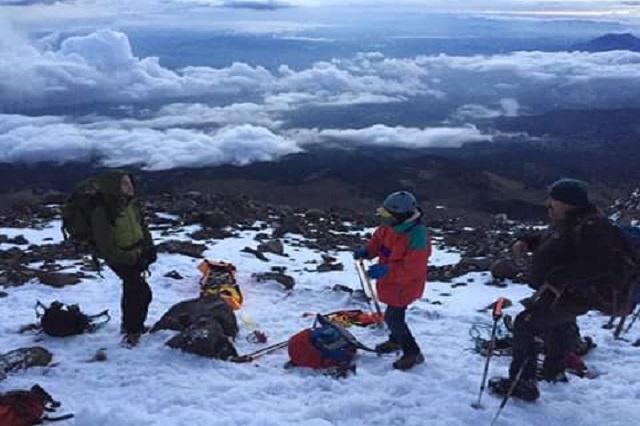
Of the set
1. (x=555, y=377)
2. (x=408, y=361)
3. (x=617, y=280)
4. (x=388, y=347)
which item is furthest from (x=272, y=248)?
(x=617, y=280)

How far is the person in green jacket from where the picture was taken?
8320mm

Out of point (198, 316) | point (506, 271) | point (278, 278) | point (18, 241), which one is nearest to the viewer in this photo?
point (198, 316)

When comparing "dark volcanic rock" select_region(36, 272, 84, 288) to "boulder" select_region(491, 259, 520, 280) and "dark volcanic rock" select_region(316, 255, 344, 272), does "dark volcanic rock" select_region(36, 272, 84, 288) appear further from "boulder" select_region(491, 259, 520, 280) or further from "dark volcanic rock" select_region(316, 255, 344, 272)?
"boulder" select_region(491, 259, 520, 280)

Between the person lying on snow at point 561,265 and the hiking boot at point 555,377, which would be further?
the hiking boot at point 555,377

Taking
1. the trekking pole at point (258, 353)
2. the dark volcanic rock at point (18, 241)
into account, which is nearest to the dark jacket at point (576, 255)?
the trekking pole at point (258, 353)

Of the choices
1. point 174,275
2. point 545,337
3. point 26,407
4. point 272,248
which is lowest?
point 272,248

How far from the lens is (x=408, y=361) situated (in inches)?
331

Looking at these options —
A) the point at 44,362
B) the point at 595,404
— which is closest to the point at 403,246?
the point at 595,404

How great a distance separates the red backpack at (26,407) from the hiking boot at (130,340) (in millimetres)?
2027

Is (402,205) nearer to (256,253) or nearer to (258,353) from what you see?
(258,353)

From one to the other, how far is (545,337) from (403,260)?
178 centimetres

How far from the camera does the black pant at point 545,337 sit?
6801 millimetres

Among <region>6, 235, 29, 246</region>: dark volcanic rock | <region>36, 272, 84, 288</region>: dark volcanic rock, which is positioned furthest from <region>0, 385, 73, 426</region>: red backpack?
<region>6, 235, 29, 246</region>: dark volcanic rock

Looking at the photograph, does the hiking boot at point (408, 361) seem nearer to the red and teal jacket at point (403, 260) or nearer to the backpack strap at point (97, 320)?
the red and teal jacket at point (403, 260)
